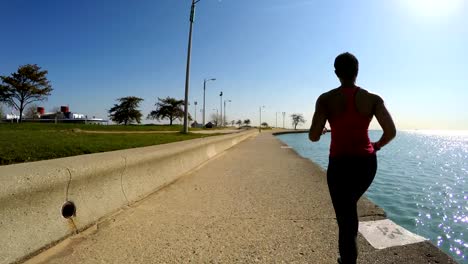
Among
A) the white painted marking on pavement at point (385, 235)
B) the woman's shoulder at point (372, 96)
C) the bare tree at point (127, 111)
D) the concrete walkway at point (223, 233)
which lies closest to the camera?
the woman's shoulder at point (372, 96)

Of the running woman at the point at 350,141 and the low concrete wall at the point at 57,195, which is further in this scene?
the low concrete wall at the point at 57,195

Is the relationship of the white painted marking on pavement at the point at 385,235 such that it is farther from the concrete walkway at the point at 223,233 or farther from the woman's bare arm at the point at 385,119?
the woman's bare arm at the point at 385,119

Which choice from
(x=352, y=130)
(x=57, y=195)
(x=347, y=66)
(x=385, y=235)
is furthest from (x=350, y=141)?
(x=57, y=195)

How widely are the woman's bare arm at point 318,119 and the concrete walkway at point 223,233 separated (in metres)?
1.30

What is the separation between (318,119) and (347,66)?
0.54 metres

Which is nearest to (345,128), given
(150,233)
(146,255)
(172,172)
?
(146,255)

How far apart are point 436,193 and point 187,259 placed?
12.5m

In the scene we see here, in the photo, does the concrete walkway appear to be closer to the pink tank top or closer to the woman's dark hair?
the pink tank top

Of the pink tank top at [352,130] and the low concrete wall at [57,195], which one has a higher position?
A: the pink tank top at [352,130]

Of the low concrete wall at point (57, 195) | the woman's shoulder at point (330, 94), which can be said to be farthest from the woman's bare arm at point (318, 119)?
the low concrete wall at point (57, 195)

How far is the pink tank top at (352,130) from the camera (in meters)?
3.02

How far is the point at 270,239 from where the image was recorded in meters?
4.05

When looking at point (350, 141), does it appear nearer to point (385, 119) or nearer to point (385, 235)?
point (385, 119)

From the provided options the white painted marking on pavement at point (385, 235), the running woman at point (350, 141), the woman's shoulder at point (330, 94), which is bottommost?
the white painted marking on pavement at point (385, 235)
